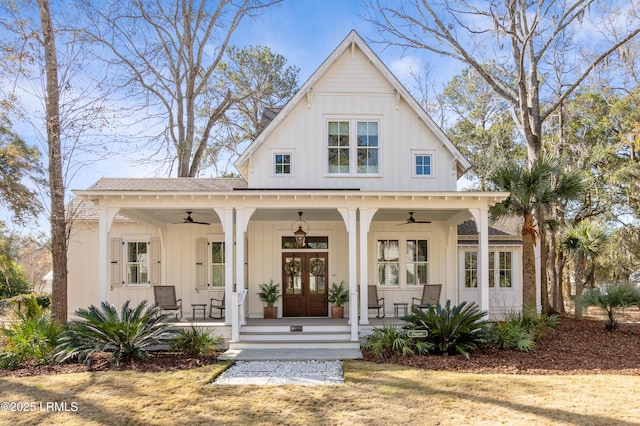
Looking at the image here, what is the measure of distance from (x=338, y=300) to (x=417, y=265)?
9.13 ft

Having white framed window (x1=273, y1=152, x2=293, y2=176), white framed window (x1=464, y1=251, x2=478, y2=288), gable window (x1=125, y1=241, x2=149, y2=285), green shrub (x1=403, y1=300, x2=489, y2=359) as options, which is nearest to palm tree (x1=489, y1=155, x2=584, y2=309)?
white framed window (x1=464, y1=251, x2=478, y2=288)

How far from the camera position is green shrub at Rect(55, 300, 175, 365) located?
27.9 feet

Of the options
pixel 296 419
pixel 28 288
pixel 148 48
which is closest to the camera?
pixel 296 419

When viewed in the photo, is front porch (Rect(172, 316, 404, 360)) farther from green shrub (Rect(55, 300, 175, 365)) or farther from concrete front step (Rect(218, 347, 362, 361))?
green shrub (Rect(55, 300, 175, 365))

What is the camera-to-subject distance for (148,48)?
2022 centimetres

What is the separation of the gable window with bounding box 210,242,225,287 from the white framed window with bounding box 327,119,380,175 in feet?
13.2

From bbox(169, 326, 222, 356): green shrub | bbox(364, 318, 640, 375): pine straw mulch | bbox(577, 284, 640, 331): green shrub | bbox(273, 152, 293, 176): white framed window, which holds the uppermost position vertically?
bbox(273, 152, 293, 176): white framed window

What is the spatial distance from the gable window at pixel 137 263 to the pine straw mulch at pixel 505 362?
4.45m

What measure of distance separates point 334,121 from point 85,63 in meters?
7.25

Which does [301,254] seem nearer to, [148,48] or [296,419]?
[296,419]

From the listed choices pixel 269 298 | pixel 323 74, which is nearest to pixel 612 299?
pixel 269 298

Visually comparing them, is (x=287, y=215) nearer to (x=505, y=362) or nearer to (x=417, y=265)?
(x=417, y=265)

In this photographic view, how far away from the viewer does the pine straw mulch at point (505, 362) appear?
26.7 feet

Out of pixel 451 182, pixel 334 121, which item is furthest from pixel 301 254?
pixel 451 182
